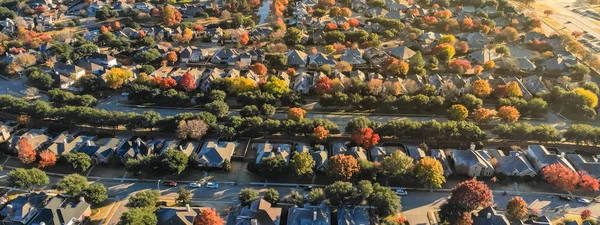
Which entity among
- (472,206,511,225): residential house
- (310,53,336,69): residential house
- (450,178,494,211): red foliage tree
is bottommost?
(310,53,336,69): residential house

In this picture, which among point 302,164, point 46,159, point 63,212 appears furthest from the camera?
point 46,159

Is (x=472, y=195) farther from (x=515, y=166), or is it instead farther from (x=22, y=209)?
(x=22, y=209)

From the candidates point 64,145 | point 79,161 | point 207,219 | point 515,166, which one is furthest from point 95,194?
point 515,166

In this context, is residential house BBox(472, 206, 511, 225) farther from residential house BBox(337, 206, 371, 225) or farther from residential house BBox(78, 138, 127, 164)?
residential house BBox(78, 138, 127, 164)

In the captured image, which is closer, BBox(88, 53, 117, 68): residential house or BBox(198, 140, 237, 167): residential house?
BBox(198, 140, 237, 167): residential house

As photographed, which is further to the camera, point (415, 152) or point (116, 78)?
point (116, 78)

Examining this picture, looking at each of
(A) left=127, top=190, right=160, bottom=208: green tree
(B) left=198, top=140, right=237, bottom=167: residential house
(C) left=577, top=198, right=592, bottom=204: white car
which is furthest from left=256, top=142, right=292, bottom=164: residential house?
(C) left=577, top=198, right=592, bottom=204: white car

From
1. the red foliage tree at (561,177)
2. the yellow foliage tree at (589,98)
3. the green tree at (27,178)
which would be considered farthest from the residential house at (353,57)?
the green tree at (27,178)
